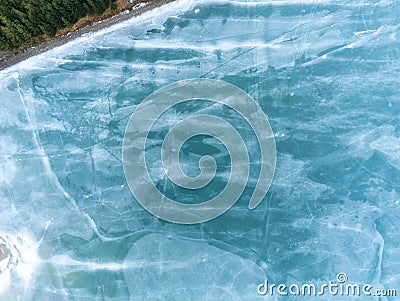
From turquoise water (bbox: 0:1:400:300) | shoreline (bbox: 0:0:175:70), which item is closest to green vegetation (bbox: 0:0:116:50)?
shoreline (bbox: 0:0:175:70)

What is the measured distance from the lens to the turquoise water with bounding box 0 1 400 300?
6.25 metres

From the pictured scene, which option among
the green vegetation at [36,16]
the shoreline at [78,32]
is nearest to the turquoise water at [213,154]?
the shoreline at [78,32]

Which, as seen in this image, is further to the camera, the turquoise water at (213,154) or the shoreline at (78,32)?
the shoreline at (78,32)

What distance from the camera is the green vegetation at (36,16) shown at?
597cm

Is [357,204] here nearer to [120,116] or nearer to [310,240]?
[310,240]

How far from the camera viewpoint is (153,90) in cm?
642

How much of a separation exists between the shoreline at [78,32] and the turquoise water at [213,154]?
0.44 feet

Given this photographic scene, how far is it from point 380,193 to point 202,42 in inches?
171

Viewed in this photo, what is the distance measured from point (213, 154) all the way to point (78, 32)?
3.46 metres

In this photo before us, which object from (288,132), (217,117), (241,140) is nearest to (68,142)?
(217,117)

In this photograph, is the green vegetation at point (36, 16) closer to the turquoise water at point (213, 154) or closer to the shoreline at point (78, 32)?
the shoreline at point (78, 32)

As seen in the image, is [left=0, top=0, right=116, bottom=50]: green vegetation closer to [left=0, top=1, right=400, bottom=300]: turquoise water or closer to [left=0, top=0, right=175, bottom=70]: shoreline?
[left=0, top=0, right=175, bottom=70]: shoreline

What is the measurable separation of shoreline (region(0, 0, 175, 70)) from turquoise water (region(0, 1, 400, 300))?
0.44 feet

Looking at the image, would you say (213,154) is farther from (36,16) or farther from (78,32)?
(36,16)
